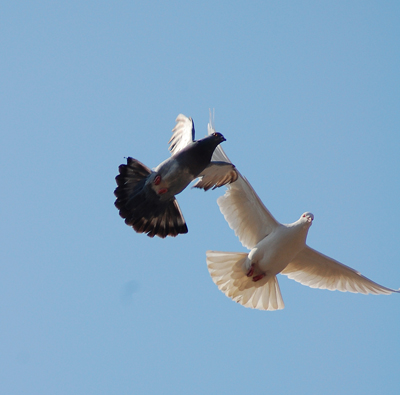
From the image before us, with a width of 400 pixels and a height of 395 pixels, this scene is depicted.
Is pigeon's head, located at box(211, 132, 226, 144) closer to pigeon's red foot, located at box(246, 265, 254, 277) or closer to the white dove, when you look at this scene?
the white dove

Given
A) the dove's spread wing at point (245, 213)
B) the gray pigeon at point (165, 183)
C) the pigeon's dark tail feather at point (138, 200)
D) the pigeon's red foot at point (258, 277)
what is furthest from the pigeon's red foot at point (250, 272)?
the pigeon's dark tail feather at point (138, 200)

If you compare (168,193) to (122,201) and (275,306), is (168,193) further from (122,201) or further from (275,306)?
(275,306)

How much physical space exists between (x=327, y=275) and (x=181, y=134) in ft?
12.7

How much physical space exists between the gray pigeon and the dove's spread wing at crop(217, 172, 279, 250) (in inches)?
47.0

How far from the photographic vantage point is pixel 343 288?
43.5ft

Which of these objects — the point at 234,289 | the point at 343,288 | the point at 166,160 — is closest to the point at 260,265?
the point at 234,289

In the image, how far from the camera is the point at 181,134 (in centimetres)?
1142

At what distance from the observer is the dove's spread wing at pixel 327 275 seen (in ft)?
42.5

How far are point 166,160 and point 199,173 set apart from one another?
50 centimetres

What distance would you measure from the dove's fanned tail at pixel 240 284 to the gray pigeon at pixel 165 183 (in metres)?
1.65

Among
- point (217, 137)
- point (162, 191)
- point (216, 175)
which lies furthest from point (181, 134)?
point (162, 191)

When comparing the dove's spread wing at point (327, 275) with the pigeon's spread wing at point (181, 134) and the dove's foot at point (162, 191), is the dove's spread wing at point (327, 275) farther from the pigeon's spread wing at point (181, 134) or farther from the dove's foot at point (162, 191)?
the dove's foot at point (162, 191)

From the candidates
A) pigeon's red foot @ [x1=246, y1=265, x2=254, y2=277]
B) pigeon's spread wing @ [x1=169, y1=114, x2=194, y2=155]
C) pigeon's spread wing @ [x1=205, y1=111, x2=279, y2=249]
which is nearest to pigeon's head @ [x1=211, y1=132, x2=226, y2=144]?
pigeon's spread wing @ [x1=169, y1=114, x2=194, y2=155]

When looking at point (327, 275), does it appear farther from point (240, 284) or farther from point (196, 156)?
point (196, 156)
